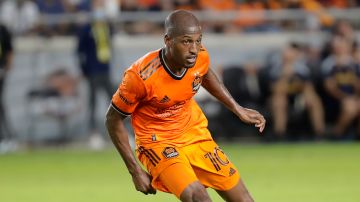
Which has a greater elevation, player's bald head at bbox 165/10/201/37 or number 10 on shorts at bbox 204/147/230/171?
player's bald head at bbox 165/10/201/37

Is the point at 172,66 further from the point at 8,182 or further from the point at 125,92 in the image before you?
the point at 8,182

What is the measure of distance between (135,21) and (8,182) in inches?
276

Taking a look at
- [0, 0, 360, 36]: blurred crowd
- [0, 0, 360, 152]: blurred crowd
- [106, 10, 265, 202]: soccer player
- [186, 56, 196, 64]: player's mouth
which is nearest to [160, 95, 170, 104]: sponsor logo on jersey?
[106, 10, 265, 202]: soccer player

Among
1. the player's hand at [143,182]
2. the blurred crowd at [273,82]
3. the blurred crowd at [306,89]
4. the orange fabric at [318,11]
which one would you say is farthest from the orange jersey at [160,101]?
the orange fabric at [318,11]

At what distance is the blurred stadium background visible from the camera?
18.6 metres

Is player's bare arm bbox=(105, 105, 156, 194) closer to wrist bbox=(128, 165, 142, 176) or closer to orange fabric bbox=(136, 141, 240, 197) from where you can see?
wrist bbox=(128, 165, 142, 176)

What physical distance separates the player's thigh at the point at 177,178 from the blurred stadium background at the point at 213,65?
8.79 m

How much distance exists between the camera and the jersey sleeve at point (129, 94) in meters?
7.73

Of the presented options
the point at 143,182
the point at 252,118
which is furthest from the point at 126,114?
the point at 252,118

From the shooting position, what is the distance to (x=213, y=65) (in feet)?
62.6

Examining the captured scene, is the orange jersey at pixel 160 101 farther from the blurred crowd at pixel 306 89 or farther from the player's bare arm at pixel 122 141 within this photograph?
the blurred crowd at pixel 306 89

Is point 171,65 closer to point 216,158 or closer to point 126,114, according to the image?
point 126,114

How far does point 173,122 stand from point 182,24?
960 millimetres

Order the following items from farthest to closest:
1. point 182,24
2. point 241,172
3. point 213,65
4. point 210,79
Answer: point 213,65 → point 241,172 → point 210,79 → point 182,24
